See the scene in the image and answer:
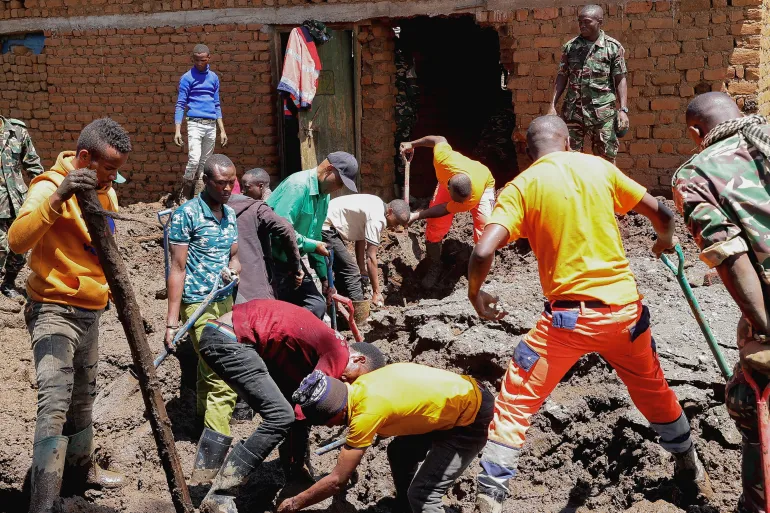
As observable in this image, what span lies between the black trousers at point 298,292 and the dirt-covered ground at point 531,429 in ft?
1.97

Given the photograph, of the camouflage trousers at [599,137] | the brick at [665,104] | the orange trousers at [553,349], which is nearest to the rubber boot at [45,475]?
the orange trousers at [553,349]

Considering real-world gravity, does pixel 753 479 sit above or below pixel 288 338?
below

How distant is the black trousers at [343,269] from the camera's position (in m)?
7.21

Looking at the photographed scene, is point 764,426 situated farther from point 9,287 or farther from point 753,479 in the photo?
point 9,287

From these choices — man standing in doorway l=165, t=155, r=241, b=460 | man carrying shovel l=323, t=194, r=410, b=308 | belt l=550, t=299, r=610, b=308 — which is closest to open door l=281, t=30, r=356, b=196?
man carrying shovel l=323, t=194, r=410, b=308

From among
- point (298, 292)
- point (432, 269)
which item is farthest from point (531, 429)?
point (432, 269)

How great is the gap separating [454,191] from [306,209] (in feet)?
6.23

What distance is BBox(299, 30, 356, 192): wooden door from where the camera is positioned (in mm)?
9766

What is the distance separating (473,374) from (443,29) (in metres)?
6.78

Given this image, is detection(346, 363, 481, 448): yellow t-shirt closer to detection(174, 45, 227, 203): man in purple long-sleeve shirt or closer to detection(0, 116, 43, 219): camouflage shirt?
detection(0, 116, 43, 219): camouflage shirt

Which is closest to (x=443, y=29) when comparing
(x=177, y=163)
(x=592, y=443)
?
(x=177, y=163)

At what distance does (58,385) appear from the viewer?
4.34 metres

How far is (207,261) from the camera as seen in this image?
521 cm

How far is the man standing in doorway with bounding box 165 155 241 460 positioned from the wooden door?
4609 millimetres
